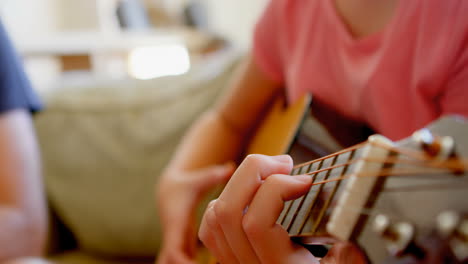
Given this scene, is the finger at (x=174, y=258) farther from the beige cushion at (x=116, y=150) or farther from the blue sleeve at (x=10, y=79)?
the blue sleeve at (x=10, y=79)

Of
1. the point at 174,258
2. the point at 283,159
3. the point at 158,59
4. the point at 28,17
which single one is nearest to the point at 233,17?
the point at 158,59

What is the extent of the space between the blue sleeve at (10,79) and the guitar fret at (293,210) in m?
0.89

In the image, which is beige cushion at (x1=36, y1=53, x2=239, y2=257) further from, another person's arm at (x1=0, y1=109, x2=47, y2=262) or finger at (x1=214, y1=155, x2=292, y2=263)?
finger at (x1=214, y1=155, x2=292, y2=263)

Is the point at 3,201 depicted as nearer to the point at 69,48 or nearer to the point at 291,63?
the point at 291,63

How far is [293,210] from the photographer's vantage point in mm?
368

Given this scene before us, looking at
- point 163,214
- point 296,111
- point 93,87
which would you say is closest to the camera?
point 296,111

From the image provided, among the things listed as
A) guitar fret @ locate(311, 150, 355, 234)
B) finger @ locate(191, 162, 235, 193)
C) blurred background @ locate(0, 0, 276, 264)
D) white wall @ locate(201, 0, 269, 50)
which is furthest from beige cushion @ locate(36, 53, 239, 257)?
white wall @ locate(201, 0, 269, 50)

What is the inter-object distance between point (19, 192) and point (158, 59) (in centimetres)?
175

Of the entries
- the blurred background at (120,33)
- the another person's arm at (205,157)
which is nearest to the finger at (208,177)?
the another person's arm at (205,157)

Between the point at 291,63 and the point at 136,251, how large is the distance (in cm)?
74

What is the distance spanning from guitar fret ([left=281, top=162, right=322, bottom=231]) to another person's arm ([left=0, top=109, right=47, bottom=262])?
760mm

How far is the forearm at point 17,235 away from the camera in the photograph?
946 mm

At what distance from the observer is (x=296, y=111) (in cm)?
69

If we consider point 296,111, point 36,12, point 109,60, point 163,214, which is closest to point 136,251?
point 163,214
